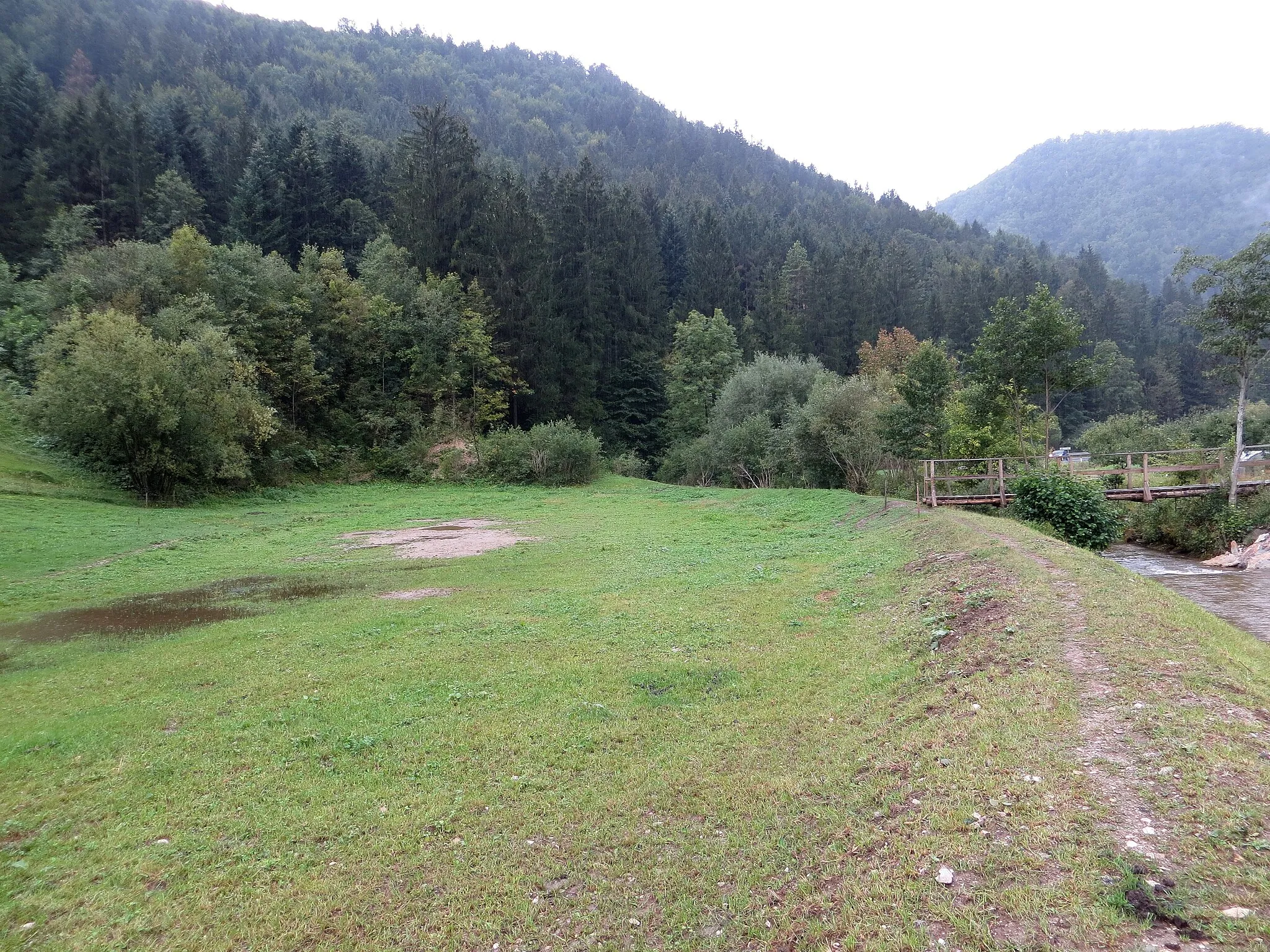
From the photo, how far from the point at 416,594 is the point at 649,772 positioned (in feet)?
32.5

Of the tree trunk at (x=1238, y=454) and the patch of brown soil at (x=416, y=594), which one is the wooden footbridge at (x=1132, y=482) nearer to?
the tree trunk at (x=1238, y=454)

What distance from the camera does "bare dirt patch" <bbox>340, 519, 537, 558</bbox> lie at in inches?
815

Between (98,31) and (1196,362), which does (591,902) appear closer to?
(1196,362)

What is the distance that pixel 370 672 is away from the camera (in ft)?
31.8

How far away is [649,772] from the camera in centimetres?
666

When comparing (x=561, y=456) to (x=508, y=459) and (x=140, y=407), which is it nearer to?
(x=508, y=459)

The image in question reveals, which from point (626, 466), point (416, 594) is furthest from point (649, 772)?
point (626, 466)

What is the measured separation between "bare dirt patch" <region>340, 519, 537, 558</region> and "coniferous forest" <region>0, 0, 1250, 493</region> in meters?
12.9

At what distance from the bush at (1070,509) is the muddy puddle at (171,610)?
71.2 feet

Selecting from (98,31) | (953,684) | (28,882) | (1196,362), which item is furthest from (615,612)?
(98,31)

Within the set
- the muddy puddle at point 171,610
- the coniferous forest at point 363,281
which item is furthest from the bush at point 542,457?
the muddy puddle at point 171,610

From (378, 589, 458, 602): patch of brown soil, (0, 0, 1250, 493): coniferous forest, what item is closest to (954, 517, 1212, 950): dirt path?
(378, 589, 458, 602): patch of brown soil

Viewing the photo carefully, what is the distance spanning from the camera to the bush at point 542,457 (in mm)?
43000

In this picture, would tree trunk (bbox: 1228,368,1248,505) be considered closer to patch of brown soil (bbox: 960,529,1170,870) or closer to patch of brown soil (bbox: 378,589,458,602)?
patch of brown soil (bbox: 960,529,1170,870)
